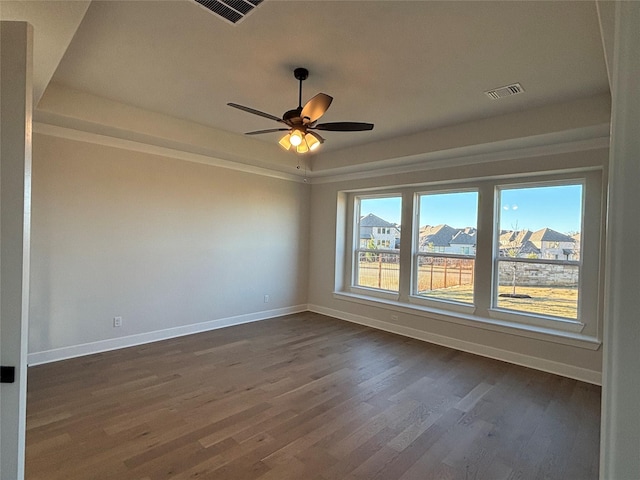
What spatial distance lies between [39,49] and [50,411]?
2.77 meters

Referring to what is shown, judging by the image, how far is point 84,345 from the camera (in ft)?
13.3

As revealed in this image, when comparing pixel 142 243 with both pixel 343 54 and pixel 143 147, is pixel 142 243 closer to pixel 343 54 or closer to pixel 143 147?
pixel 143 147

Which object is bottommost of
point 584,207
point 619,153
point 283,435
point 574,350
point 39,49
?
point 283,435

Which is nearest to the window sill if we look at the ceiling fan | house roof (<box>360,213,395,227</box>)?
house roof (<box>360,213,395,227</box>)

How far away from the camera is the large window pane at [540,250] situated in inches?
160

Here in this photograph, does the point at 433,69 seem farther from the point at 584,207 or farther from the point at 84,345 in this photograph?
the point at 84,345

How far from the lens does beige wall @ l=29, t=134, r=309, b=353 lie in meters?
3.81

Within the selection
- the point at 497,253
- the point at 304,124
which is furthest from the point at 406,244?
the point at 304,124

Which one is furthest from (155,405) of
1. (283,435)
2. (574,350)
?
(574,350)

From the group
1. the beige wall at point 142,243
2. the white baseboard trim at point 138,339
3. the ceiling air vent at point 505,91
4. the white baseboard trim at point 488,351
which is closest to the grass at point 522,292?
the white baseboard trim at point 488,351

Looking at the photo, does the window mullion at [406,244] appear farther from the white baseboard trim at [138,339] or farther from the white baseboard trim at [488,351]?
the white baseboard trim at [138,339]

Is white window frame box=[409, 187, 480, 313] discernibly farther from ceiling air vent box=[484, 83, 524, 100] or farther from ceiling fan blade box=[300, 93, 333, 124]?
ceiling fan blade box=[300, 93, 333, 124]

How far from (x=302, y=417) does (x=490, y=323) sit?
112 inches

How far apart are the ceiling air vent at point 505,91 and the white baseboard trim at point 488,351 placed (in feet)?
9.82
